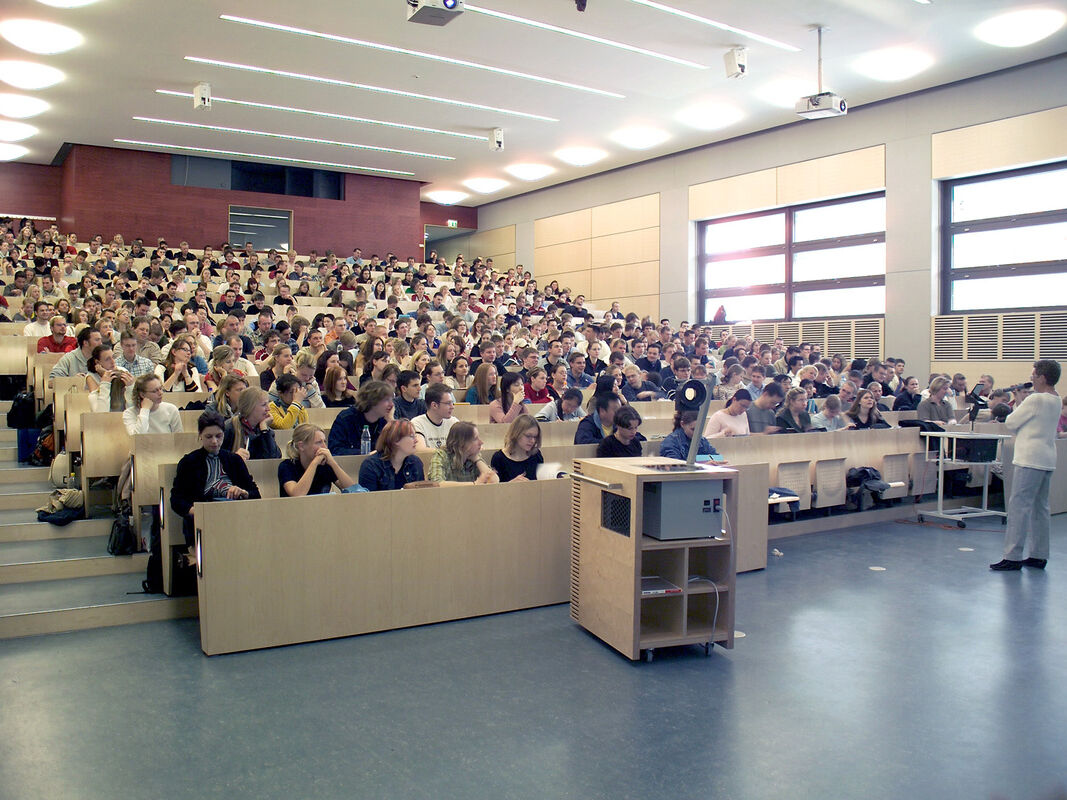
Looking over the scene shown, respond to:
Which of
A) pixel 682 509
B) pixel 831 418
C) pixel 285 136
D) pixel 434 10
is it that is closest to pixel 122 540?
pixel 682 509

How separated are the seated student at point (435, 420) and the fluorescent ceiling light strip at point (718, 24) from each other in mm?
5292

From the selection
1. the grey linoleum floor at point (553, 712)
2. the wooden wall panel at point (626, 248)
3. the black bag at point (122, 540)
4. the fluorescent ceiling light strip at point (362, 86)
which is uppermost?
the fluorescent ceiling light strip at point (362, 86)

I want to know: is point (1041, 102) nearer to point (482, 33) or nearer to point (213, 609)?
point (482, 33)

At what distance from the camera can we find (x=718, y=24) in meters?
8.78

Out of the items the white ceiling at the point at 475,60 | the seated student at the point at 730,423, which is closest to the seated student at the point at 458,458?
the seated student at the point at 730,423

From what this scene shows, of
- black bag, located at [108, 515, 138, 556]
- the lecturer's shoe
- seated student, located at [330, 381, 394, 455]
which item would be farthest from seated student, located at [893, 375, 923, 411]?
black bag, located at [108, 515, 138, 556]

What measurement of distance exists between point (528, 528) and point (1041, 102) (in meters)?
9.73

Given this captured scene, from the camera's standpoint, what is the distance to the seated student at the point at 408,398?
18.1 ft

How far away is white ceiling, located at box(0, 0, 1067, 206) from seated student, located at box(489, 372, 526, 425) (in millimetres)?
4498

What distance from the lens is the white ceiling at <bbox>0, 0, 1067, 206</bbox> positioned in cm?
854

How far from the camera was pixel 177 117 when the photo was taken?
12.9 metres

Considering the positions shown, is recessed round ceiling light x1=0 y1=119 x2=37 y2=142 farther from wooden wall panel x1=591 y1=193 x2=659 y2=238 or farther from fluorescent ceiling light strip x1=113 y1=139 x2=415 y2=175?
wooden wall panel x1=591 y1=193 x2=659 y2=238

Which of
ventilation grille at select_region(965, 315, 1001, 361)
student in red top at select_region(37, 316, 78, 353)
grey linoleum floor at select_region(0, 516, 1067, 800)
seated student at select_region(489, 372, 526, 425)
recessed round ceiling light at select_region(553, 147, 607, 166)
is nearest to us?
grey linoleum floor at select_region(0, 516, 1067, 800)

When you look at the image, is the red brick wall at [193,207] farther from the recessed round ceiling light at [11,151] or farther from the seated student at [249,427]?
the seated student at [249,427]
